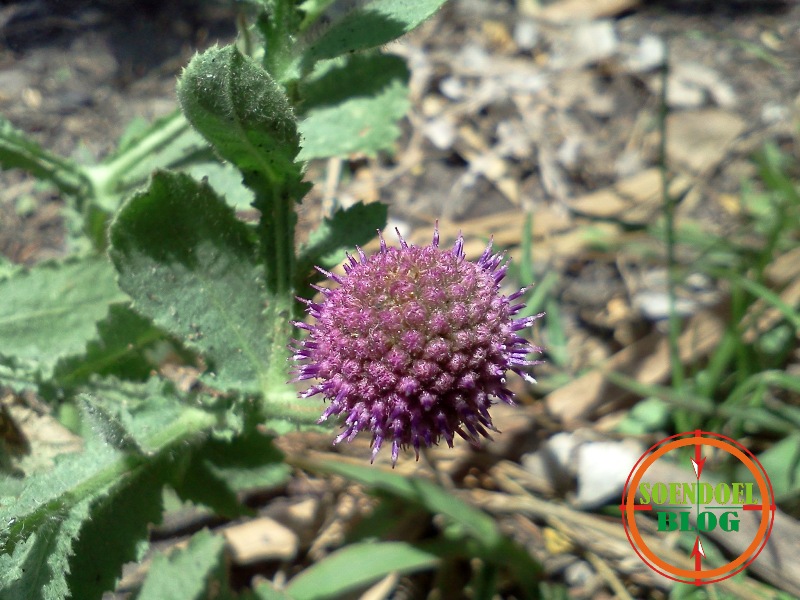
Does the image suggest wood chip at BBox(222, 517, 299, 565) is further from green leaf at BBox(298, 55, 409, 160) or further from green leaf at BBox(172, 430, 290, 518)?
green leaf at BBox(298, 55, 409, 160)

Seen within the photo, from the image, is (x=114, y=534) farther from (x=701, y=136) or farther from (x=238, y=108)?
(x=701, y=136)

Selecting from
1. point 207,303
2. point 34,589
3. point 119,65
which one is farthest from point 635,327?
point 119,65

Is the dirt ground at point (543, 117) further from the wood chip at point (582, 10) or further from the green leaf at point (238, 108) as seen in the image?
the green leaf at point (238, 108)

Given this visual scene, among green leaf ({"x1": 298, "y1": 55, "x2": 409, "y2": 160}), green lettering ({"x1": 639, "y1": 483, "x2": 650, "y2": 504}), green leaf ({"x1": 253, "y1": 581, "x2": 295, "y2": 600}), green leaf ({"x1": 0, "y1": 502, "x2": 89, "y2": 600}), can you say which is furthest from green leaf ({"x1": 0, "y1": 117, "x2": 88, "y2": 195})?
green lettering ({"x1": 639, "y1": 483, "x2": 650, "y2": 504})

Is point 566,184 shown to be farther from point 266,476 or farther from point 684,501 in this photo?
point 266,476

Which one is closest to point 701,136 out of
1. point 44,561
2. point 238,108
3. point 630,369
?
point 630,369

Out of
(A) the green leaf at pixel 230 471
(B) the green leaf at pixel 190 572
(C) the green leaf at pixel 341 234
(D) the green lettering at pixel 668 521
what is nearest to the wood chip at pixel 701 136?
(D) the green lettering at pixel 668 521
